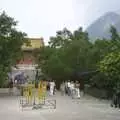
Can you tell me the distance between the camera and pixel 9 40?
44969 millimetres

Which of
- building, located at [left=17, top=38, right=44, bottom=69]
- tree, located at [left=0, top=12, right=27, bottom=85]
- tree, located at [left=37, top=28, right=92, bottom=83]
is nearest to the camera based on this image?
tree, located at [left=0, top=12, right=27, bottom=85]

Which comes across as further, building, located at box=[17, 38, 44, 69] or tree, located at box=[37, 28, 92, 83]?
building, located at box=[17, 38, 44, 69]

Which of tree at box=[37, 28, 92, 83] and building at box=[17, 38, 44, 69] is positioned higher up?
building at box=[17, 38, 44, 69]

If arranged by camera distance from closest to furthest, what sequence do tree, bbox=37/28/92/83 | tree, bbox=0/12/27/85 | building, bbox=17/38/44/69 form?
tree, bbox=0/12/27/85 < tree, bbox=37/28/92/83 < building, bbox=17/38/44/69

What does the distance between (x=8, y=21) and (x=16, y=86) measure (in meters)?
11.8

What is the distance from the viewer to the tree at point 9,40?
4404 centimetres

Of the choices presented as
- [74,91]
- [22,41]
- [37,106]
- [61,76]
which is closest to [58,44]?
[61,76]

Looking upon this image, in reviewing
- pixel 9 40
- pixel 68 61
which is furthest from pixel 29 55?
pixel 9 40

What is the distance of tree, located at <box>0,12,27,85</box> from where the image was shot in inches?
1734

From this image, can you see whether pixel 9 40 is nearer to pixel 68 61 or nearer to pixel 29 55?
pixel 68 61

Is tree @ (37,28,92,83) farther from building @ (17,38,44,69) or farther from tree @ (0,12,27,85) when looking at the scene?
building @ (17,38,44,69)

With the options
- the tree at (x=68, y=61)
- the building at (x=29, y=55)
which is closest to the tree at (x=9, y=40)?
the tree at (x=68, y=61)

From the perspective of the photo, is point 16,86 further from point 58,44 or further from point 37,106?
point 37,106

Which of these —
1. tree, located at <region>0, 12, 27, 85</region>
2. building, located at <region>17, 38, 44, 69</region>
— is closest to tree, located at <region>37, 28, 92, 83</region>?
tree, located at <region>0, 12, 27, 85</region>
